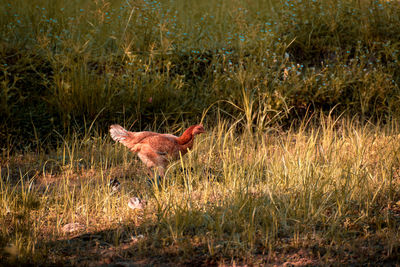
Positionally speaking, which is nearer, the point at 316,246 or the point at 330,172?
the point at 316,246

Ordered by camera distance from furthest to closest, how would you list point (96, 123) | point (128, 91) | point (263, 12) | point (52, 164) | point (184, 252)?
1. point (263, 12)
2. point (128, 91)
3. point (96, 123)
4. point (52, 164)
5. point (184, 252)

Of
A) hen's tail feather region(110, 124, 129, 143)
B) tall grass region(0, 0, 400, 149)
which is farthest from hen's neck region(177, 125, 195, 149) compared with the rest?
tall grass region(0, 0, 400, 149)

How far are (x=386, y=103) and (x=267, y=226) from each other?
169 inches

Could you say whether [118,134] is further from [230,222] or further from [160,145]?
[230,222]

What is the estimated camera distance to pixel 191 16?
Result: 841 cm

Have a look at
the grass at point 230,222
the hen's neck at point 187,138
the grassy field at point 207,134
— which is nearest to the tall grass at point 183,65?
the grassy field at point 207,134

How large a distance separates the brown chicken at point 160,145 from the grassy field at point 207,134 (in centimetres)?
22

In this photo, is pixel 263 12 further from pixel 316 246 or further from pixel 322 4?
pixel 316 246

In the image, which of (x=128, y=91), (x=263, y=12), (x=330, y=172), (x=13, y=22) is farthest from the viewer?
(x=263, y=12)

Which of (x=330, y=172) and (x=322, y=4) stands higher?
(x=322, y=4)

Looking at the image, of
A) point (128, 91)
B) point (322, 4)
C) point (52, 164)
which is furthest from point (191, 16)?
point (52, 164)

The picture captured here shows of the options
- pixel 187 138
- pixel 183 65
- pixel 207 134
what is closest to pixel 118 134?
pixel 187 138

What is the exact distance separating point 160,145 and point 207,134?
1478mm

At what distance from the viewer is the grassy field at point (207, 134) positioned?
10.3 ft
